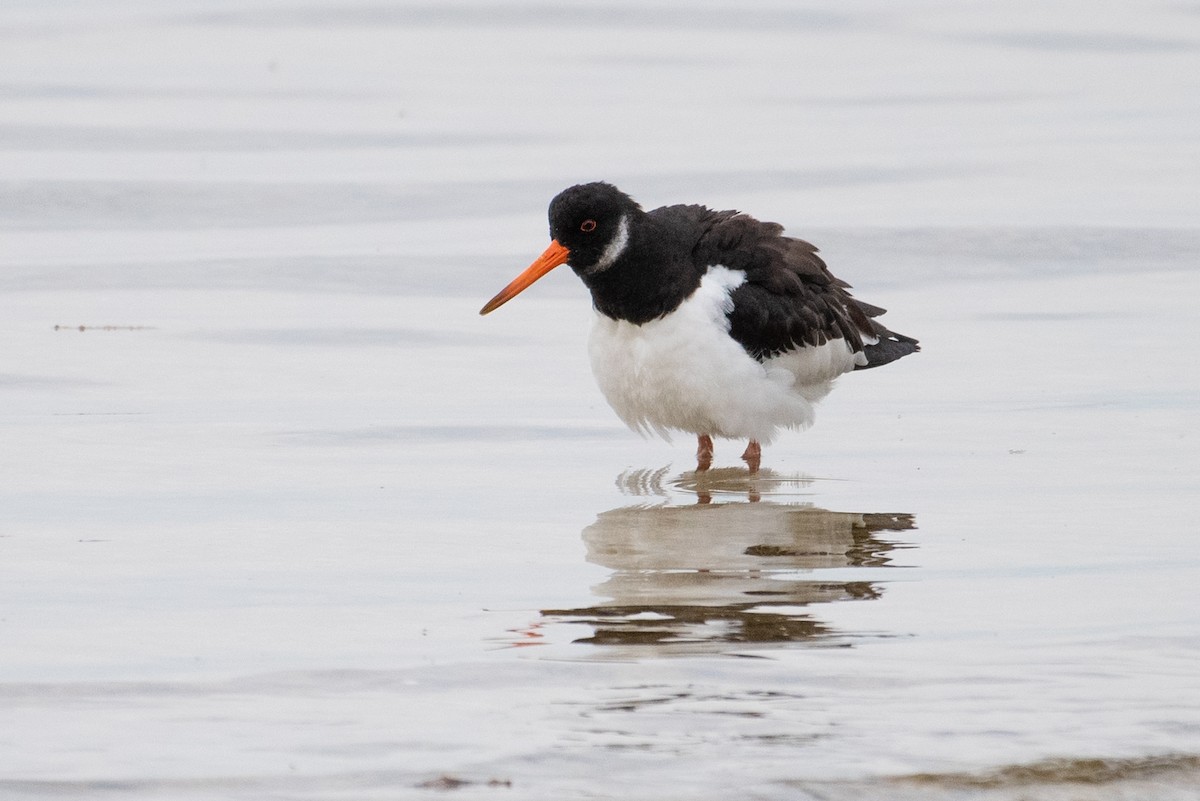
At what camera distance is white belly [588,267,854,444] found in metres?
7.96

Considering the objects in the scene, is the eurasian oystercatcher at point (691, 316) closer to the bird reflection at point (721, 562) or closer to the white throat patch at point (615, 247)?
the white throat patch at point (615, 247)

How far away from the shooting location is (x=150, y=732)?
15.4 ft

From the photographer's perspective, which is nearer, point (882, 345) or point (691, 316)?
point (691, 316)

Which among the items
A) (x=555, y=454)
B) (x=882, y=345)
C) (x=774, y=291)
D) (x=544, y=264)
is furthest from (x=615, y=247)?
(x=882, y=345)

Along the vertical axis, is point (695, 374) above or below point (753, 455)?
above

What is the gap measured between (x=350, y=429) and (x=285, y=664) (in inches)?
132

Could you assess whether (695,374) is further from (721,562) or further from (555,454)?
(721,562)

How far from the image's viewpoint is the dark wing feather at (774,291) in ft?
26.9

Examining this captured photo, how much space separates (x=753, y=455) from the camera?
844 centimetres

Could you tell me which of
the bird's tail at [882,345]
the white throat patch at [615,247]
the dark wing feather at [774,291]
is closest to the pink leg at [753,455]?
the dark wing feather at [774,291]

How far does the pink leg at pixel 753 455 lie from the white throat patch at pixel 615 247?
3.37ft

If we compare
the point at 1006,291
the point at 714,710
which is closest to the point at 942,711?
the point at 714,710

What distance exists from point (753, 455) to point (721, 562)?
2.03m

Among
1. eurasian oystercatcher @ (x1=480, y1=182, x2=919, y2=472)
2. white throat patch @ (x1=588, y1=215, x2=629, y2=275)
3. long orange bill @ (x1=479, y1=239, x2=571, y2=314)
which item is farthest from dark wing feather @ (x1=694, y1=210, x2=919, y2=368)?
long orange bill @ (x1=479, y1=239, x2=571, y2=314)
